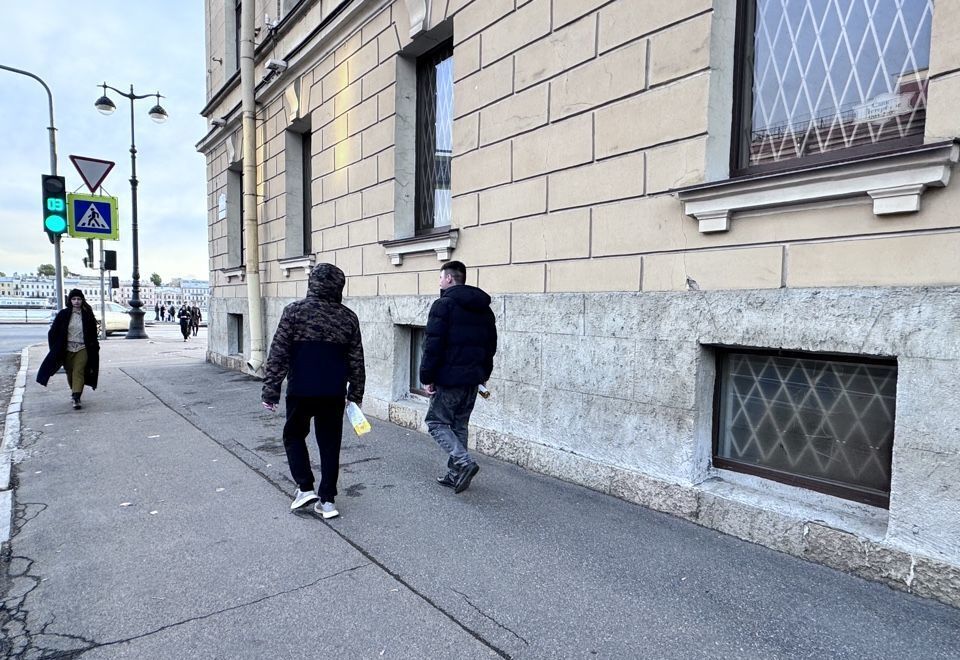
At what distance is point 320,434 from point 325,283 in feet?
3.51

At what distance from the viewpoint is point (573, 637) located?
8.11 feet

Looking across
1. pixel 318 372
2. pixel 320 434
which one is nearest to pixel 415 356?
pixel 320 434

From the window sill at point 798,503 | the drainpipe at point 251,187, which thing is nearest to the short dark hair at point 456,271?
the window sill at point 798,503

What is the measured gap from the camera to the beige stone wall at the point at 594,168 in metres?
3.04

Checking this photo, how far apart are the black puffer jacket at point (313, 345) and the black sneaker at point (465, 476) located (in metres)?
1.16

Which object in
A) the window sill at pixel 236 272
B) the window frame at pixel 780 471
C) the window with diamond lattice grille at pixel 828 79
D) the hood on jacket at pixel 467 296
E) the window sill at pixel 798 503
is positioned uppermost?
the window with diamond lattice grille at pixel 828 79

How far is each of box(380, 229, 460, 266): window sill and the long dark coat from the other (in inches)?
172

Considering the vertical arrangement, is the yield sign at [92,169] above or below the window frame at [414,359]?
above

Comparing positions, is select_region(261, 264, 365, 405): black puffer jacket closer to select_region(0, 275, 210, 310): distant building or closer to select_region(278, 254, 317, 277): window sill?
select_region(278, 254, 317, 277): window sill

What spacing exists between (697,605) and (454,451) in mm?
2049

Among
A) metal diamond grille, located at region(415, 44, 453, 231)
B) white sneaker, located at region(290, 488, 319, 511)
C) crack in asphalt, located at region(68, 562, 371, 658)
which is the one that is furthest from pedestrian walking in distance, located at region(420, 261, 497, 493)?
metal diamond grille, located at region(415, 44, 453, 231)

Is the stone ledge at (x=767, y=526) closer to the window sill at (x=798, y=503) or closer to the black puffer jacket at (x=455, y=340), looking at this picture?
the window sill at (x=798, y=503)

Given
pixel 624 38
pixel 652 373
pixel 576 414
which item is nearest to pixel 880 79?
pixel 624 38

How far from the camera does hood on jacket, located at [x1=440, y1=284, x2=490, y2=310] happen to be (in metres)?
4.19
